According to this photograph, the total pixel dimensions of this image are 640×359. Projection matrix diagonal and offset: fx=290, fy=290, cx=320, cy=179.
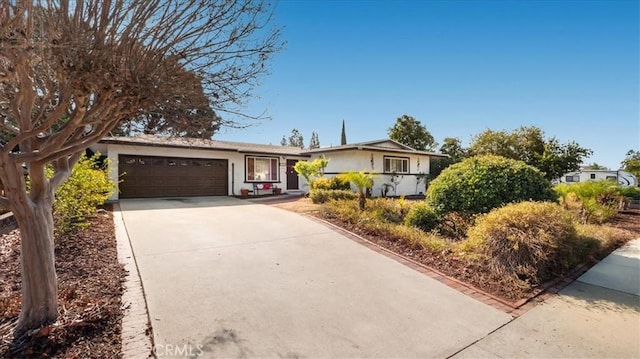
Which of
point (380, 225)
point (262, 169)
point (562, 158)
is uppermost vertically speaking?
point (562, 158)

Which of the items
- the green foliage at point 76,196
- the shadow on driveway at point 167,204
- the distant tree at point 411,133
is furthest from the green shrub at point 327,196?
the distant tree at point 411,133

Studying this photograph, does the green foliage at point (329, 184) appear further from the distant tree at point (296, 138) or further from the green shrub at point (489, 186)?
the distant tree at point (296, 138)

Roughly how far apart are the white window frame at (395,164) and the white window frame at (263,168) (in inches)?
268

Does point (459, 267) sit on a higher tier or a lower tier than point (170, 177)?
lower

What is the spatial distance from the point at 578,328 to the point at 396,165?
1605cm

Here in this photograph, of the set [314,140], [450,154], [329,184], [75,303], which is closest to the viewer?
[75,303]

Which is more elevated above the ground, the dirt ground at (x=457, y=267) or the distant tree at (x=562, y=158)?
the distant tree at (x=562, y=158)

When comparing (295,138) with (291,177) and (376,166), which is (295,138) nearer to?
(291,177)

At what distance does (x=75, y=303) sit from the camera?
3178 millimetres

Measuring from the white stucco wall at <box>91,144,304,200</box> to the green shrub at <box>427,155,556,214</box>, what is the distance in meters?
12.1

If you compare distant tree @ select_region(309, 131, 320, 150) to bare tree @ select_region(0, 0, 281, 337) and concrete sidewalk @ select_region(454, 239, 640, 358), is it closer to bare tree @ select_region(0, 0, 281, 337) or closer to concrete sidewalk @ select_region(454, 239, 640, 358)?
concrete sidewalk @ select_region(454, 239, 640, 358)

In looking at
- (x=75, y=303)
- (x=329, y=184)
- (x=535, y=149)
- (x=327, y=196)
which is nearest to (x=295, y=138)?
(x=535, y=149)

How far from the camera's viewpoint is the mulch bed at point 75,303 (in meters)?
2.44

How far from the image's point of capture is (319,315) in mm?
3289
